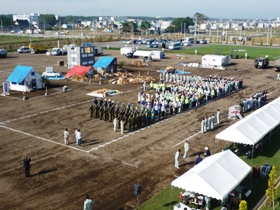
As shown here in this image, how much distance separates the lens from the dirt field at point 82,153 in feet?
51.3

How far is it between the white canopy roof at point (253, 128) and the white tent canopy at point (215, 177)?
3.22 m

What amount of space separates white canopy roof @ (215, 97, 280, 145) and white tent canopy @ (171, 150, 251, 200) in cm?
322

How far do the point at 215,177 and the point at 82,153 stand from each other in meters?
8.75

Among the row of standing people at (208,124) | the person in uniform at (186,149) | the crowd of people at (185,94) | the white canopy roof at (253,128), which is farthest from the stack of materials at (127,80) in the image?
the person in uniform at (186,149)

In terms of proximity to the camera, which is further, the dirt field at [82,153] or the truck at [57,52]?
the truck at [57,52]

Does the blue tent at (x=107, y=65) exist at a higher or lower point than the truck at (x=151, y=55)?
lower

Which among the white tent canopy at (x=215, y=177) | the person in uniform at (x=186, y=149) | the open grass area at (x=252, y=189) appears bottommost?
the open grass area at (x=252, y=189)

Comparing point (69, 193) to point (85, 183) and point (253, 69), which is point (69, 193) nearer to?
point (85, 183)

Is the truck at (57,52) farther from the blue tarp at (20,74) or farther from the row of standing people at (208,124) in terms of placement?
the row of standing people at (208,124)

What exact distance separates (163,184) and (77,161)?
16.9ft

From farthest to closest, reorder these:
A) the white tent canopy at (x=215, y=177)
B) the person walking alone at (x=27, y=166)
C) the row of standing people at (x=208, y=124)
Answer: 1. the row of standing people at (x=208, y=124)
2. the person walking alone at (x=27, y=166)
3. the white tent canopy at (x=215, y=177)

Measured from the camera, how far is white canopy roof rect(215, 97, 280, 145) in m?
18.8

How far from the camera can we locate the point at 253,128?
65.5ft

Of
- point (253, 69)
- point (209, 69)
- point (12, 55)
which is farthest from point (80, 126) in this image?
point (12, 55)
